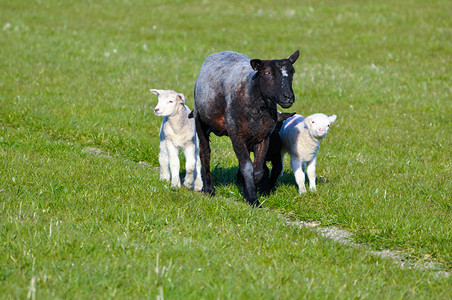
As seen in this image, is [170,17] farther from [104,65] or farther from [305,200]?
[305,200]

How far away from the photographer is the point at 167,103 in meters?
8.98

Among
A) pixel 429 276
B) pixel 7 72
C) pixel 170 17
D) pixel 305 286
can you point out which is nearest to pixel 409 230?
pixel 429 276

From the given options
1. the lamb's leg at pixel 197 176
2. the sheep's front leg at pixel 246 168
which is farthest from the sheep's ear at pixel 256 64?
the lamb's leg at pixel 197 176

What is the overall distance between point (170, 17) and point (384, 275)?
22349mm

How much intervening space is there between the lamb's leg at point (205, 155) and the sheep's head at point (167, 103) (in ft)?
Result: 1.29

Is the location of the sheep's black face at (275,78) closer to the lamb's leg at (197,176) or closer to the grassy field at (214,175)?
the grassy field at (214,175)

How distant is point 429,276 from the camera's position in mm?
6055

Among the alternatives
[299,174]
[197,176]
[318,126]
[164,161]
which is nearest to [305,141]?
[318,126]

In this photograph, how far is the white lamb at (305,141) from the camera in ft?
28.3

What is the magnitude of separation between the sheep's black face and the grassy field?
1576 millimetres

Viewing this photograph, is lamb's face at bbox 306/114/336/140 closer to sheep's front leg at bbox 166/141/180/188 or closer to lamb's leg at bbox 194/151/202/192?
lamb's leg at bbox 194/151/202/192

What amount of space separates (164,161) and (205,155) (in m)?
0.76

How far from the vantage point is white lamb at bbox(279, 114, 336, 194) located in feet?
28.3

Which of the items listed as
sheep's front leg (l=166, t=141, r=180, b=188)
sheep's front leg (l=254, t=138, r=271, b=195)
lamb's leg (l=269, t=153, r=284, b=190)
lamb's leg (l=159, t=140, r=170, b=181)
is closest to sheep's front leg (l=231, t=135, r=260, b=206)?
sheep's front leg (l=254, t=138, r=271, b=195)
